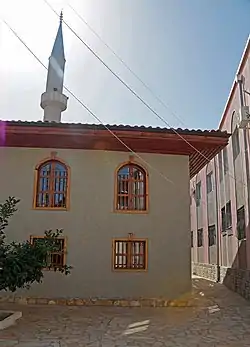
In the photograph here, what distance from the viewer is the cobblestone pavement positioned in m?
7.33

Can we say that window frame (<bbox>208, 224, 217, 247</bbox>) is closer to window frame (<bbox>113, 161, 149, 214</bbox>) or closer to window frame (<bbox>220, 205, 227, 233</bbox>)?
window frame (<bbox>220, 205, 227, 233</bbox>)

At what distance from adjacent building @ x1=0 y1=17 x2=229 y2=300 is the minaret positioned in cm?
676

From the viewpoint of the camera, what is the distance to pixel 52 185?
1271cm

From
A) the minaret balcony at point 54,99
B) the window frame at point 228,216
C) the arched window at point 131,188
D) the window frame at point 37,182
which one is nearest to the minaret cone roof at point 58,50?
the minaret balcony at point 54,99

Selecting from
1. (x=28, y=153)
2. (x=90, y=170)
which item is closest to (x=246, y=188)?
(x=90, y=170)

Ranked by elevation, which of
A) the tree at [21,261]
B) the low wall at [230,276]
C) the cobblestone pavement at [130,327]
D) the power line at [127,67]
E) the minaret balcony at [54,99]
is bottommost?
the cobblestone pavement at [130,327]

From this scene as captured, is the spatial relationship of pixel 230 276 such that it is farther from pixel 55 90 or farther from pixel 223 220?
pixel 55 90

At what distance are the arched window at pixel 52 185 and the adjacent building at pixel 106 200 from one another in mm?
33

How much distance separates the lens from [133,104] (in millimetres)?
13070

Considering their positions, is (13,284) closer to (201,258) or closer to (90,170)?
(90,170)

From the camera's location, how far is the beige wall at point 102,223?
12.1 metres

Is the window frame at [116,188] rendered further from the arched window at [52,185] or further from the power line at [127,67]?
the power line at [127,67]

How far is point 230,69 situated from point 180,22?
5230mm

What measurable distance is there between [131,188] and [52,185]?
2.66 m
